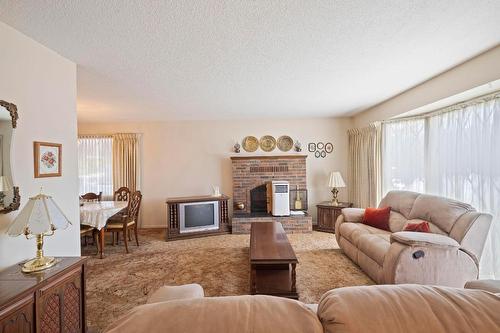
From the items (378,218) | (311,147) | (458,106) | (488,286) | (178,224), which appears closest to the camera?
(488,286)

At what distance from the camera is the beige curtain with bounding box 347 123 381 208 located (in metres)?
4.27

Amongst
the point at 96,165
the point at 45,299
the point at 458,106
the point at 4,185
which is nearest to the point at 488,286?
the point at 45,299

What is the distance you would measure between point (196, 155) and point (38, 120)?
352 cm

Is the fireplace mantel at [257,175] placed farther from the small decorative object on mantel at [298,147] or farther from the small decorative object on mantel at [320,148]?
the small decorative object on mantel at [320,148]

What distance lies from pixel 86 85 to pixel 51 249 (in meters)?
2.02

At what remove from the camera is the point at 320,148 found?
5.29 metres

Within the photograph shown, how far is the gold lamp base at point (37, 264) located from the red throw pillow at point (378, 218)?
12.3 ft

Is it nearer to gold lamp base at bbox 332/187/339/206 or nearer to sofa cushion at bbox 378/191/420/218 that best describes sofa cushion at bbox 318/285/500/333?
sofa cushion at bbox 378/191/420/218

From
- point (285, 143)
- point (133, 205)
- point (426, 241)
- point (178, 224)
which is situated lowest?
point (178, 224)

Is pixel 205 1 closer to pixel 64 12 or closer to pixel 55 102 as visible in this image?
pixel 64 12

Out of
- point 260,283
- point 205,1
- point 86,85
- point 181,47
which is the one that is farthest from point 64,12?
point 260,283

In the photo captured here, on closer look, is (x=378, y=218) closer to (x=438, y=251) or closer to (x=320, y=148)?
(x=438, y=251)

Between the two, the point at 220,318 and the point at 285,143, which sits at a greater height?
the point at 285,143

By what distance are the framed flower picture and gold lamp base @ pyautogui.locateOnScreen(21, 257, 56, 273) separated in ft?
2.15
